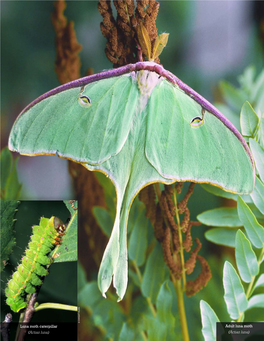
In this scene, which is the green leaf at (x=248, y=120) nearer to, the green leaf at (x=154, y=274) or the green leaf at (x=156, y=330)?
the green leaf at (x=154, y=274)

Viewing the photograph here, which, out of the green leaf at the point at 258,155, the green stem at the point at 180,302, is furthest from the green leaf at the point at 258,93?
the green stem at the point at 180,302

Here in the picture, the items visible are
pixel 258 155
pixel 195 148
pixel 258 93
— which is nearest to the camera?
pixel 195 148

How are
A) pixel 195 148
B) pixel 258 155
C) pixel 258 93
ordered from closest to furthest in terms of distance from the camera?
pixel 195 148 → pixel 258 155 → pixel 258 93

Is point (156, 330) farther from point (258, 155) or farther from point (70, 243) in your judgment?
point (258, 155)

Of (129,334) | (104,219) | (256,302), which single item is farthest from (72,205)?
(256,302)

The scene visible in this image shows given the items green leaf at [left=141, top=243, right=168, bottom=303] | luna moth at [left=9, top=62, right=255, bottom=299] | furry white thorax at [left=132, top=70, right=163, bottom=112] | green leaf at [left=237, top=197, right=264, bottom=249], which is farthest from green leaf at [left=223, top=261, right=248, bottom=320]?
furry white thorax at [left=132, top=70, right=163, bottom=112]

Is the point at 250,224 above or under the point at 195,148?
under
